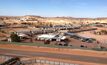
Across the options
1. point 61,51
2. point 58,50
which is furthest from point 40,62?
point 58,50

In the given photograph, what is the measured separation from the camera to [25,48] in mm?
32844

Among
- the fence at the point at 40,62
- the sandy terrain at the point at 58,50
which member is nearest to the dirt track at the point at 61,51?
the sandy terrain at the point at 58,50

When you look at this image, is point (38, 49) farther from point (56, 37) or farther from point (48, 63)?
point (56, 37)

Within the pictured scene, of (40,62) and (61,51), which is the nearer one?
(40,62)

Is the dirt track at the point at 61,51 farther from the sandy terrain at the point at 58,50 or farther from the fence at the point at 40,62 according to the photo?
the fence at the point at 40,62

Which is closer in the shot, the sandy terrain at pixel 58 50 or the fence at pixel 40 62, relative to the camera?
the fence at pixel 40 62

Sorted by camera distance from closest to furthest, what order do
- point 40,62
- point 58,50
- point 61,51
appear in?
point 40,62 → point 61,51 → point 58,50

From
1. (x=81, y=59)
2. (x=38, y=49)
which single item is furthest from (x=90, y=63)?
(x=38, y=49)

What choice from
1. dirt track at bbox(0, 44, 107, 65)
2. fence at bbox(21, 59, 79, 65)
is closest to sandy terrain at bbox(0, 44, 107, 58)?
dirt track at bbox(0, 44, 107, 65)

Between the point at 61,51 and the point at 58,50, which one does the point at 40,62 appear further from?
the point at 58,50

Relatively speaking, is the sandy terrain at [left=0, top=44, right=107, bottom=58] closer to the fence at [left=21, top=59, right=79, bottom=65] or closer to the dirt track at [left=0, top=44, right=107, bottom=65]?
the dirt track at [left=0, top=44, right=107, bottom=65]

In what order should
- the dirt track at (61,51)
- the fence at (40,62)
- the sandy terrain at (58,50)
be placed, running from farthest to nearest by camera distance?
1. the sandy terrain at (58,50)
2. the dirt track at (61,51)
3. the fence at (40,62)

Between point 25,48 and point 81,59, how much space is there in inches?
449

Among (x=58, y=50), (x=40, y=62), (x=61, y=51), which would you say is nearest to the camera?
(x=40, y=62)
